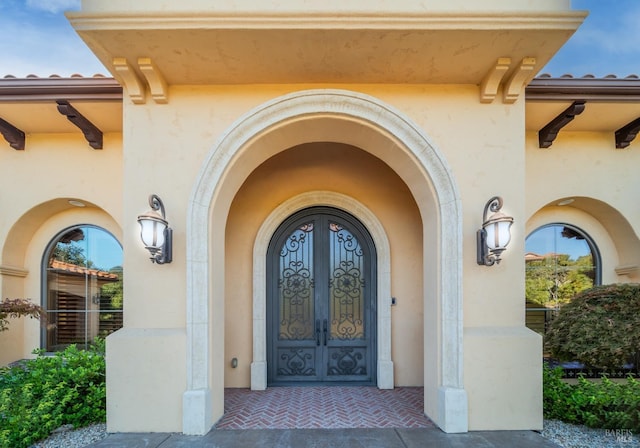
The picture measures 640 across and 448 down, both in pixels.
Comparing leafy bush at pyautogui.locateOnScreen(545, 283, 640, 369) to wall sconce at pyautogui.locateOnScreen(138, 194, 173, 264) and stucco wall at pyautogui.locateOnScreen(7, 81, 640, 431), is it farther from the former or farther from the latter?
wall sconce at pyautogui.locateOnScreen(138, 194, 173, 264)

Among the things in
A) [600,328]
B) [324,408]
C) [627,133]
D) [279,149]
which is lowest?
[324,408]

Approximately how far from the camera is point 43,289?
6.54 metres

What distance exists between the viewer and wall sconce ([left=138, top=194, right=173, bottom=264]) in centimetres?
415

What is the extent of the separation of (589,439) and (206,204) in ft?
16.5

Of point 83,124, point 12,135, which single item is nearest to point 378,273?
point 83,124

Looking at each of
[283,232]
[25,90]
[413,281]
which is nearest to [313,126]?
[283,232]

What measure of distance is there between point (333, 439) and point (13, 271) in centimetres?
584

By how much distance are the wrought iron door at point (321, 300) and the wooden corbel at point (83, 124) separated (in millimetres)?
3167

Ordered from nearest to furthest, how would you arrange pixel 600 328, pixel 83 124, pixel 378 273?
1. pixel 600 328
2. pixel 83 124
3. pixel 378 273

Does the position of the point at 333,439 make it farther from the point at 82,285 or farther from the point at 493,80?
the point at 82,285

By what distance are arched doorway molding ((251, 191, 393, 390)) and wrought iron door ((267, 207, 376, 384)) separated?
15 cm

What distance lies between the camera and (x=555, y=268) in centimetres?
659

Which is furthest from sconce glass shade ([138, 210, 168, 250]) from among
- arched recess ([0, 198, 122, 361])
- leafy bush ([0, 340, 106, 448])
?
arched recess ([0, 198, 122, 361])

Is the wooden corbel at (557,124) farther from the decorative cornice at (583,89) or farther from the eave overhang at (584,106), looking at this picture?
the decorative cornice at (583,89)
